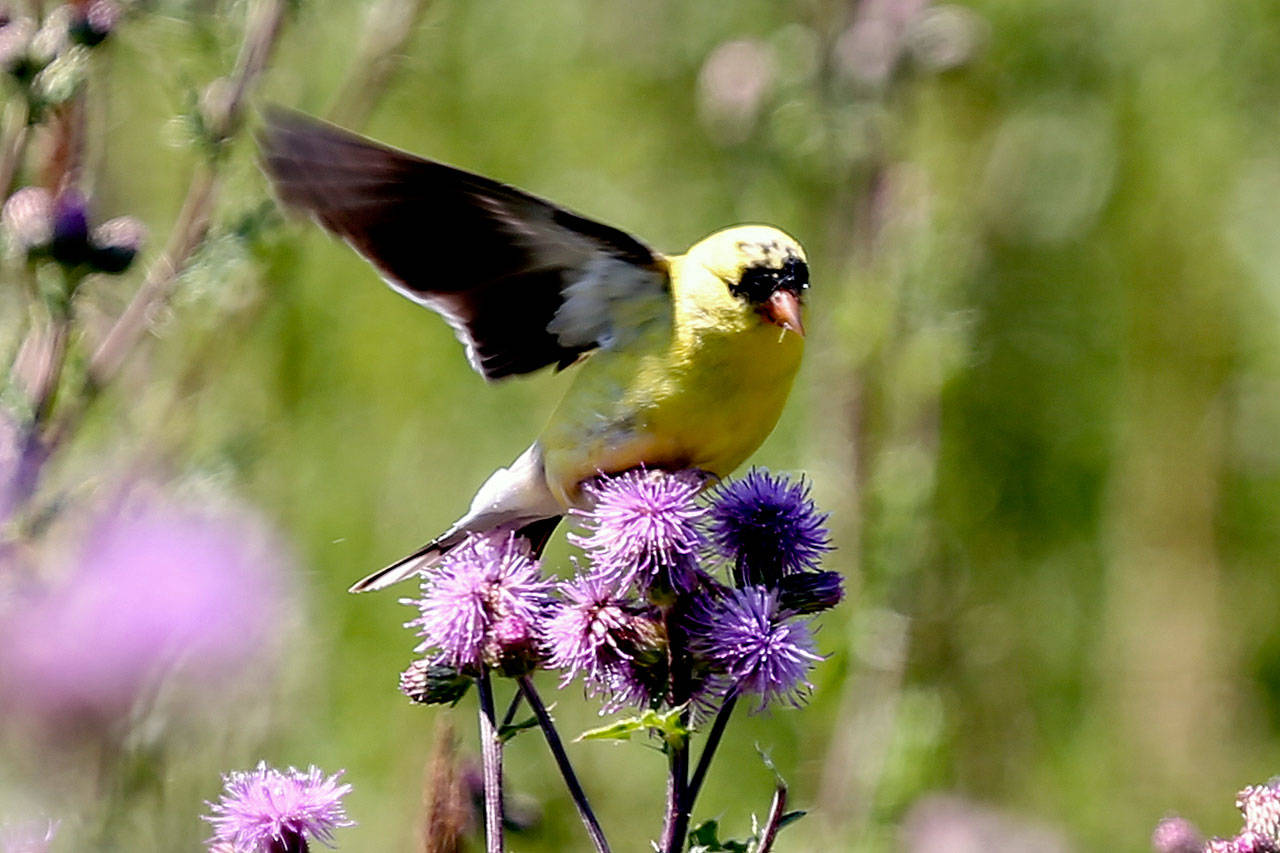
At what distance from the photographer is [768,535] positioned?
74.9 inches

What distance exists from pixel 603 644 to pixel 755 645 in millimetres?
165

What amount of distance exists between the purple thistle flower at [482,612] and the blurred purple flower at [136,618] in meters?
0.20

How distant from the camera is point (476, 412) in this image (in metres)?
4.32

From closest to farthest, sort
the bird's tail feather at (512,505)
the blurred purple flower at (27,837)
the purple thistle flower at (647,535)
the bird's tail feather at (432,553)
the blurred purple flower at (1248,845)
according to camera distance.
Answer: the blurred purple flower at (27,837), the blurred purple flower at (1248,845), the purple thistle flower at (647,535), the bird's tail feather at (432,553), the bird's tail feather at (512,505)

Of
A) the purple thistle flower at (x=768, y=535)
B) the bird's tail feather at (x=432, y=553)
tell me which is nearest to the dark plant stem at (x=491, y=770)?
the purple thistle flower at (x=768, y=535)

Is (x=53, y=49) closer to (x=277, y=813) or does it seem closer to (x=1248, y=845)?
(x=277, y=813)

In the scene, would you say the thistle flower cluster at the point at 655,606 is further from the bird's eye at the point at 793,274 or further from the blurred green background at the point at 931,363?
the blurred green background at the point at 931,363

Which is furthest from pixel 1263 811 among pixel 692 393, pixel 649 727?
pixel 692 393

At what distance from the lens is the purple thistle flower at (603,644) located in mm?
1729

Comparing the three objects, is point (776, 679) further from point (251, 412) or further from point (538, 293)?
point (251, 412)

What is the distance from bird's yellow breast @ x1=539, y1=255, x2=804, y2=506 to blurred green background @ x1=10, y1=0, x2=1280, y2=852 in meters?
1.12

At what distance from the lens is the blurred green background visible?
3.49 metres

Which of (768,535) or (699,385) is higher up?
(699,385)

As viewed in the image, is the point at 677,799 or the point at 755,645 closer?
the point at 677,799
